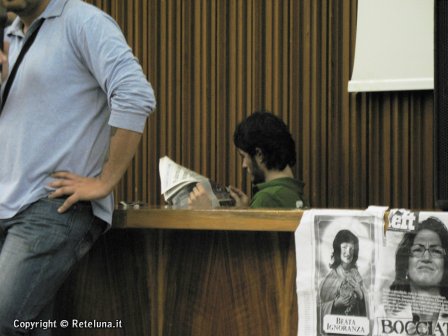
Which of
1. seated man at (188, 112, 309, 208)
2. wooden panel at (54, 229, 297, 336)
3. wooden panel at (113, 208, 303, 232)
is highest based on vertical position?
seated man at (188, 112, 309, 208)

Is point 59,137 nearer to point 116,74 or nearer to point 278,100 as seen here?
point 116,74

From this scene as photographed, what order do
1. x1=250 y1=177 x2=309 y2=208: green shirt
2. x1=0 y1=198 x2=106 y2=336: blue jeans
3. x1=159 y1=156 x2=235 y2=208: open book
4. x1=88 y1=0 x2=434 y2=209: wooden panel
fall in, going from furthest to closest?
x1=88 y1=0 x2=434 y2=209: wooden panel
x1=250 y1=177 x2=309 y2=208: green shirt
x1=159 y1=156 x2=235 y2=208: open book
x1=0 y1=198 x2=106 y2=336: blue jeans

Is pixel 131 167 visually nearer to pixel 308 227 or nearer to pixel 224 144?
pixel 224 144

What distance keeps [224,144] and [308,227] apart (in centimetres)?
162

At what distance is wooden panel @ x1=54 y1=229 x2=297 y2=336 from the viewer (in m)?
2.34

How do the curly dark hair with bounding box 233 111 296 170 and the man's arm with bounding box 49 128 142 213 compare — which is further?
the curly dark hair with bounding box 233 111 296 170

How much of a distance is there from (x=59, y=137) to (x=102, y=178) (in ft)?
0.47

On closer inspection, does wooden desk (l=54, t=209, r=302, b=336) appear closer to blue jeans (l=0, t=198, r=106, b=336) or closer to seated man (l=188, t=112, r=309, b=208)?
blue jeans (l=0, t=198, r=106, b=336)

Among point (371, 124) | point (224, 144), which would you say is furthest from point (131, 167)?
point (371, 124)

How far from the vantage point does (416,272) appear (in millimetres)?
2131

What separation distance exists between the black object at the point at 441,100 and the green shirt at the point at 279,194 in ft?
3.31

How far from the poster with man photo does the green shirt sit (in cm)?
94

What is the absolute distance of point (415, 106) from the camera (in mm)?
3463

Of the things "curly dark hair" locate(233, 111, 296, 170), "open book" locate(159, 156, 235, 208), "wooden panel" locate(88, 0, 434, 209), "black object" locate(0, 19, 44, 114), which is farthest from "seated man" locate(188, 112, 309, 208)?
"black object" locate(0, 19, 44, 114)
